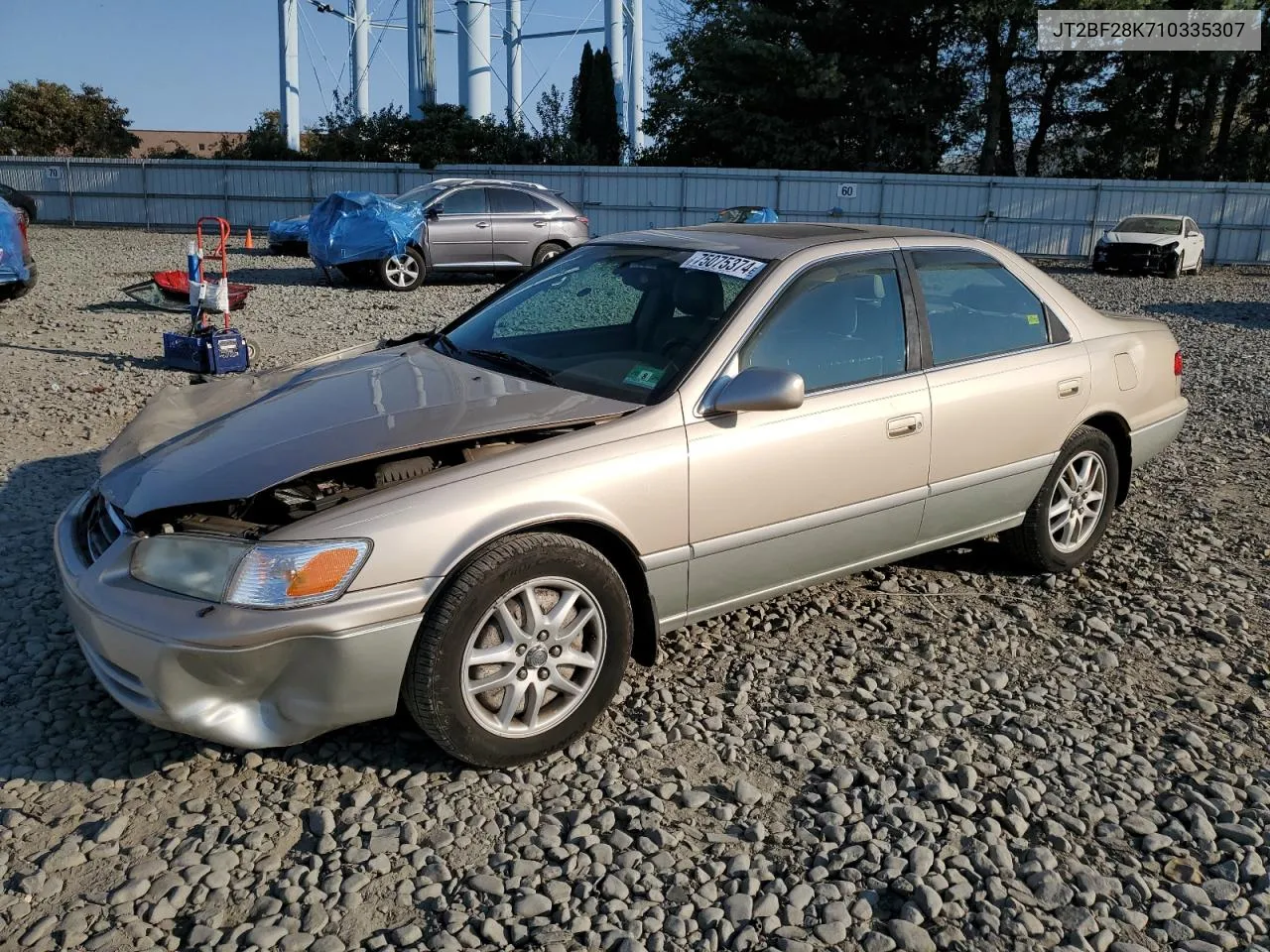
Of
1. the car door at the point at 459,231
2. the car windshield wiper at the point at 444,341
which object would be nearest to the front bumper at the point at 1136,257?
the car door at the point at 459,231

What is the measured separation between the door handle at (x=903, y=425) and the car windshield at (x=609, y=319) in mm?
772

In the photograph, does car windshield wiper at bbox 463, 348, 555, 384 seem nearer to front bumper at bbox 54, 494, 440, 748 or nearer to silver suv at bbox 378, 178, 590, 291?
front bumper at bbox 54, 494, 440, 748

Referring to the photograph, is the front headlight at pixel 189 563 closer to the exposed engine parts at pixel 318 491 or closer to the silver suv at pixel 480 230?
the exposed engine parts at pixel 318 491

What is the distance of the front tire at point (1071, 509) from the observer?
15.4ft

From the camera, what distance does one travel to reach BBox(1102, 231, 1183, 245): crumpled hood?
20.9 m

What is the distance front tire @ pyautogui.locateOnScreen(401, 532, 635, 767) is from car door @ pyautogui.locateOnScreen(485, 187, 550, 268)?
13.4 meters

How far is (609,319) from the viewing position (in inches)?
166

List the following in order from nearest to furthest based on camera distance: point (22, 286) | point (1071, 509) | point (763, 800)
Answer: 1. point (763, 800)
2. point (1071, 509)
3. point (22, 286)

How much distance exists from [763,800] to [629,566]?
2.75 feet

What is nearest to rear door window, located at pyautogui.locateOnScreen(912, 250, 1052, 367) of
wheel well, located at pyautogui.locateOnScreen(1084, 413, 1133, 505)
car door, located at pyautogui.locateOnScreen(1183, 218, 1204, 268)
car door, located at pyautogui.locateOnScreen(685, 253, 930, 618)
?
car door, located at pyautogui.locateOnScreen(685, 253, 930, 618)

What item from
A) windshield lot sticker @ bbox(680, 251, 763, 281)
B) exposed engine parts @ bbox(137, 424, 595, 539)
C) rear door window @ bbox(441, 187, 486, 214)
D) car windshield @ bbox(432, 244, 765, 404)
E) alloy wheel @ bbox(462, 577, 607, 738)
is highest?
rear door window @ bbox(441, 187, 486, 214)

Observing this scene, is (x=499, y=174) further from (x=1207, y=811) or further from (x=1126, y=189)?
(x=1207, y=811)

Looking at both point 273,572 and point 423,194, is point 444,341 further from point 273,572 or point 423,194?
point 423,194

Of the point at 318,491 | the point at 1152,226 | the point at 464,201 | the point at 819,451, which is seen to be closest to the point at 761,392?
the point at 819,451
